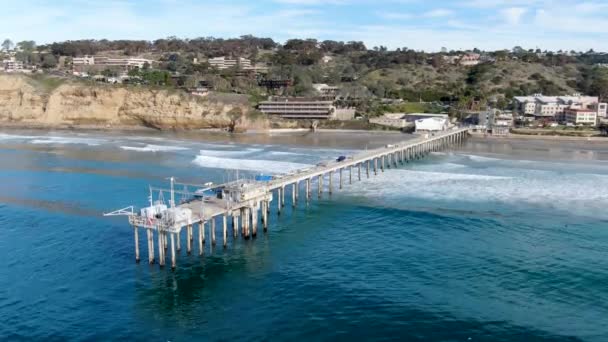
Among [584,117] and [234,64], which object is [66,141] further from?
[584,117]

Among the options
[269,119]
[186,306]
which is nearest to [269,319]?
[186,306]

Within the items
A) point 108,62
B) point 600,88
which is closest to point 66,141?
point 108,62

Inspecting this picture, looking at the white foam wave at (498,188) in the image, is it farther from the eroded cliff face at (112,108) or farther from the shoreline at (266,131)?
the eroded cliff face at (112,108)

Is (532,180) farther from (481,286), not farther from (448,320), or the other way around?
(448,320)

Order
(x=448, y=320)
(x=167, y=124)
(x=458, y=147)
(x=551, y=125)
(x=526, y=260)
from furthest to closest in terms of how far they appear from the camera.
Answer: (x=167, y=124), (x=551, y=125), (x=458, y=147), (x=526, y=260), (x=448, y=320)

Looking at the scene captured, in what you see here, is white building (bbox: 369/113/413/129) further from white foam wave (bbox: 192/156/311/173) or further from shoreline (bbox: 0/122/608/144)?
white foam wave (bbox: 192/156/311/173)

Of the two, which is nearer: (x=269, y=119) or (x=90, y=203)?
(x=90, y=203)

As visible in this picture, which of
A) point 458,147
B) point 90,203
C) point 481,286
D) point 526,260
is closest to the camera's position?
point 481,286
